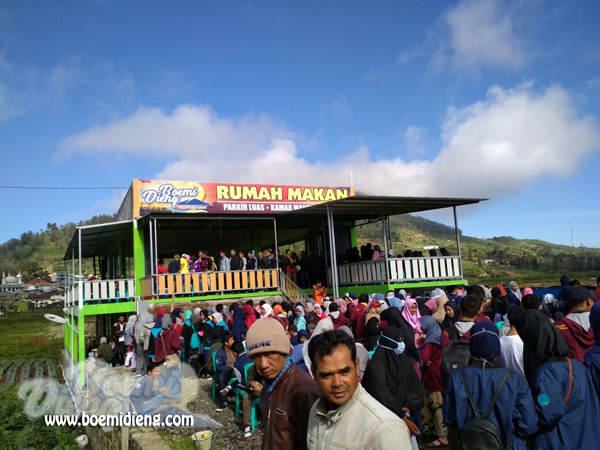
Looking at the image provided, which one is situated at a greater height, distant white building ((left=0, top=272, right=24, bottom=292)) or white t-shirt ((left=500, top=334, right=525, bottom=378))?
distant white building ((left=0, top=272, right=24, bottom=292))

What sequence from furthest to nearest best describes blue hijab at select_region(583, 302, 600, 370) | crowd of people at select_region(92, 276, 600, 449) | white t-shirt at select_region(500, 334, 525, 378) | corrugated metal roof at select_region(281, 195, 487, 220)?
1. corrugated metal roof at select_region(281, 195, 487, 220)
2. white t-shirt at select_region(500, 334, 525, 378)
3. blue hijab at select_region(583, 302, 600, 370)
4. crowd of people at select_region(92, 276, 600, 449)

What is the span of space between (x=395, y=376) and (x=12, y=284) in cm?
11173

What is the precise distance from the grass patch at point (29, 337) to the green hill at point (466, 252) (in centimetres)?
844

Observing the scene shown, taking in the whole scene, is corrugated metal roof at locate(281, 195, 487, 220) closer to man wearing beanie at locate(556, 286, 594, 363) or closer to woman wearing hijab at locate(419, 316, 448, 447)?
woman wearing hijab at locate(419, 316, 448, 447)

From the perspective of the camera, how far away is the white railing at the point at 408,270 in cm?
1448

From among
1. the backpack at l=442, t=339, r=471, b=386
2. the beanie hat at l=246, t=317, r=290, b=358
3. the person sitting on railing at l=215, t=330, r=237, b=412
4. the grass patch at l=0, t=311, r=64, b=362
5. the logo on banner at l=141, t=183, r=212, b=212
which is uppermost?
the logo on banner at l=141, t=183, r=212, b=212

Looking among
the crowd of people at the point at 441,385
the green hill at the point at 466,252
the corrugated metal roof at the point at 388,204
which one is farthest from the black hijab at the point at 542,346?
the green hill at the point at 466,252

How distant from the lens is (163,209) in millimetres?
17156

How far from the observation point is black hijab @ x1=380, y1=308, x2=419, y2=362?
5.11m

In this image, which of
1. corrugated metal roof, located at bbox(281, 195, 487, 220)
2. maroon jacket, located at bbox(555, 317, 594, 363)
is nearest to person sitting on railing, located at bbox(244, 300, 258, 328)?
corrugated metal roof, located at bbox(281, 195, 487, 220)

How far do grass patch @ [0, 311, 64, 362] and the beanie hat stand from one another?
123 feet

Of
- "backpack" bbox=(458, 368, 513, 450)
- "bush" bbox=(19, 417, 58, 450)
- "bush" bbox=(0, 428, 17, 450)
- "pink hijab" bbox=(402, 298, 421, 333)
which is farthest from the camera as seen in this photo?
"bush" bbox=(0, 428, 17, 450)

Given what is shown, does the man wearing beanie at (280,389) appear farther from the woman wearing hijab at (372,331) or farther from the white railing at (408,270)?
the white railing at (408,270)

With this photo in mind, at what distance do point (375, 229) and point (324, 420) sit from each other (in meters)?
72.3
